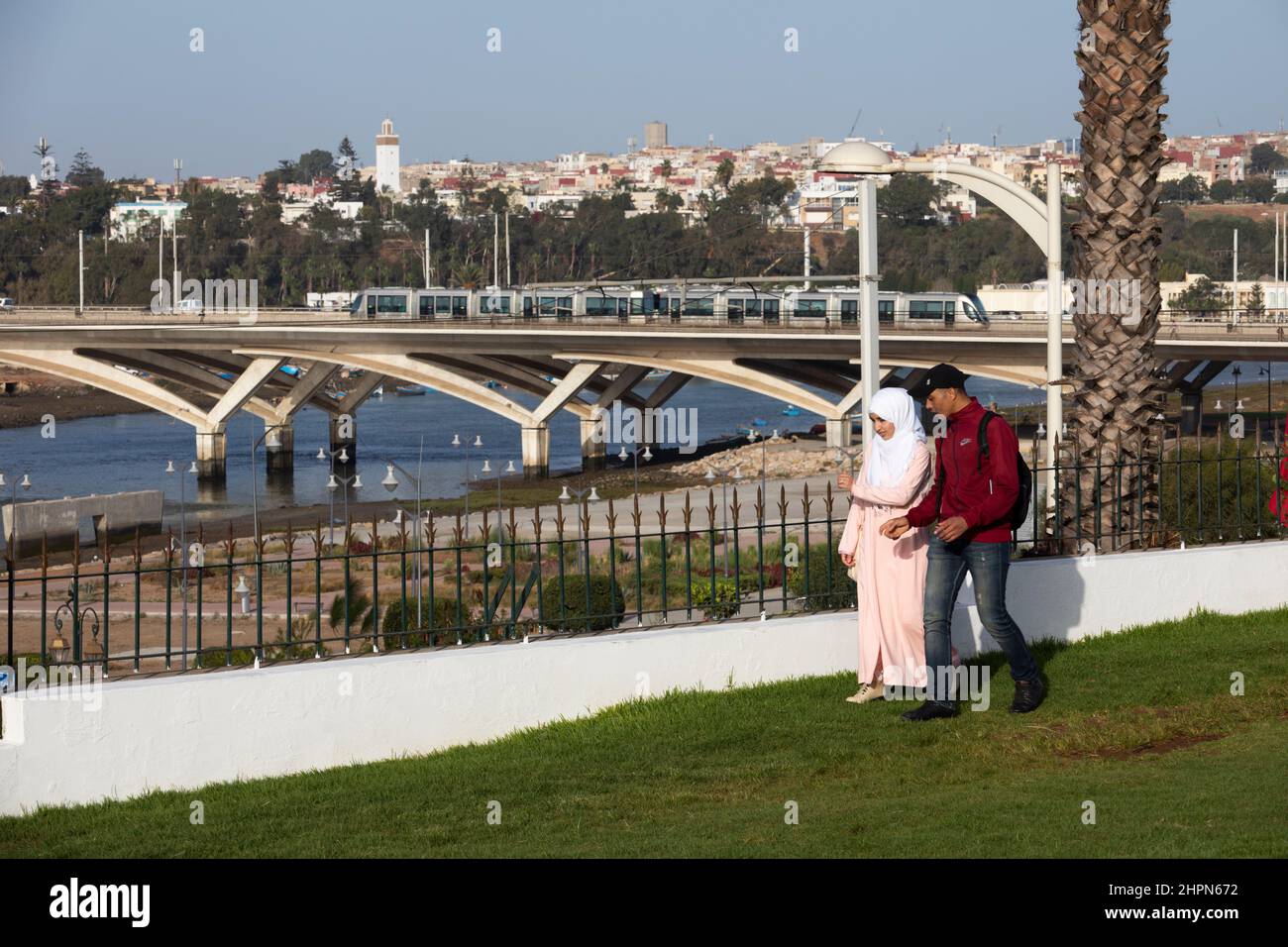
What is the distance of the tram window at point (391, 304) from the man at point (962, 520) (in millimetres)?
48861

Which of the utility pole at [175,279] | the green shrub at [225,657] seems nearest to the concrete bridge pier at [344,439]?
the utility pole at [175,279]

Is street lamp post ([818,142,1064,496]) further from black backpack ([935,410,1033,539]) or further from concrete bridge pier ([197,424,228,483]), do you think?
concrete bridge pier ([197,424,228,483])

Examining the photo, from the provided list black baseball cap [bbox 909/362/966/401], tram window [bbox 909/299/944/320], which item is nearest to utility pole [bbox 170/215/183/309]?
tram window [bbox 909/299/944/320]

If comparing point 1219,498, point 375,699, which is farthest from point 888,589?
point 1219,498

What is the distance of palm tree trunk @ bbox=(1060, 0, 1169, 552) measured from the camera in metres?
10.3

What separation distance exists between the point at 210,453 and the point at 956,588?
4964cm

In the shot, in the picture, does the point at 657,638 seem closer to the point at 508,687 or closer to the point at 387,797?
the point at 508,687

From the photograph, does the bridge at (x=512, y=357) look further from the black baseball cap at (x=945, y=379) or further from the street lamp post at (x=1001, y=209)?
the black baseball cap at (x=945, y=379)

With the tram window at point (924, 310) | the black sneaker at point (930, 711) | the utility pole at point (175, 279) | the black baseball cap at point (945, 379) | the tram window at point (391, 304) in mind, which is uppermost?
the utility pole at point (175, 279)

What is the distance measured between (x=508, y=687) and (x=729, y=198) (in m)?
122

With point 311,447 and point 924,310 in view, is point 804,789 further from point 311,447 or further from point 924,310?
point 311,447

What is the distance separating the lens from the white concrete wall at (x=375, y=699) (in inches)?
258

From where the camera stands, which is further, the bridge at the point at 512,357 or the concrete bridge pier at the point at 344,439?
the concrete bridge pier at the point at 344,439

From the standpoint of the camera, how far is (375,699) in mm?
7168
